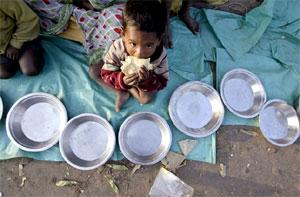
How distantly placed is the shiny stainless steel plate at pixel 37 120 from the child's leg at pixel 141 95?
585 millimetres

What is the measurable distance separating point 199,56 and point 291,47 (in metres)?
0.95

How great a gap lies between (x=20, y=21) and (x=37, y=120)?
0.83 m

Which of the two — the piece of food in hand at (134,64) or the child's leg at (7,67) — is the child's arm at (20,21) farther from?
the piece of food in hand at (134,64)

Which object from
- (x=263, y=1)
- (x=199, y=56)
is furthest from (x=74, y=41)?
(x=263, y=1)

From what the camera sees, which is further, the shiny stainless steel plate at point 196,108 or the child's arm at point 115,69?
the shiny stainless steel plate at point 196,108

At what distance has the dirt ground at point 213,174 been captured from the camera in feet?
9.30

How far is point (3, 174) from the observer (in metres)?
2.84

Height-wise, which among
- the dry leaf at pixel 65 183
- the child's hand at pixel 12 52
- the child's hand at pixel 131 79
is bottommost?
the dry leaf at pixel 65 183

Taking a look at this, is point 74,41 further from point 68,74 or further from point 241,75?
point 241,75

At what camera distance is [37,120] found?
116 inches

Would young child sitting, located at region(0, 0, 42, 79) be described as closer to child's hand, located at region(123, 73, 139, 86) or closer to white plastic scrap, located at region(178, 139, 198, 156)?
child's hand, located at region(123, 73, 139, 86)

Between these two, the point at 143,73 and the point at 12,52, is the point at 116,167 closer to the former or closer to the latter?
the point at 143,73

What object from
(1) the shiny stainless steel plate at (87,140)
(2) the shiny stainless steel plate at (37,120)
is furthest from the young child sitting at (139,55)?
(2) the shiny stainless steel plate at (37,120)

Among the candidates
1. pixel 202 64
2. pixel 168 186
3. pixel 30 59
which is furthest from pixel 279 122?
pixel 30 59
